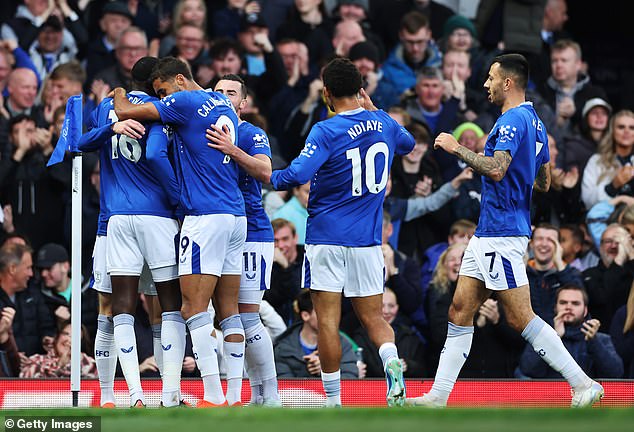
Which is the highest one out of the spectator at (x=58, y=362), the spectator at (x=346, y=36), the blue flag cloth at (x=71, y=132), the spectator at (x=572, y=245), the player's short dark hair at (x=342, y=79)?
the spectator at (x=346, y=36)

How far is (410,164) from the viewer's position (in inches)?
566

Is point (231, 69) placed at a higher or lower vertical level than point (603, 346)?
higher

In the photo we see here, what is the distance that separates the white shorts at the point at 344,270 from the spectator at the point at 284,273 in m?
3.38

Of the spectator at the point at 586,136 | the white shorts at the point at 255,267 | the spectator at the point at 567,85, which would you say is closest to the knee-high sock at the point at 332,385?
the white shorts at the point at 255,267

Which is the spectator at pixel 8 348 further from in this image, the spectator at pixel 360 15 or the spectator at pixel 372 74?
the spectator at pixel 360 15

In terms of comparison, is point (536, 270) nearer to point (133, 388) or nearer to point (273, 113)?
point (273, 113)

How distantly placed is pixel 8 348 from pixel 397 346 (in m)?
→ 3.75

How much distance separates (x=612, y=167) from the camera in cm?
1473

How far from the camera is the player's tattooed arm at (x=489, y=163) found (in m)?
9.60

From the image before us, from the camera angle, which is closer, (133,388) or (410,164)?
(133,388)

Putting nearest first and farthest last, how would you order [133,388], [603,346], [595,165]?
[133,388] → [603,346] → [595,165]

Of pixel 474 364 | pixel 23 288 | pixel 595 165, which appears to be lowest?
pixel 474 364

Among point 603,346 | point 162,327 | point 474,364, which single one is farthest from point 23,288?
point 603,346

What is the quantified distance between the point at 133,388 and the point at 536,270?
5.00m
